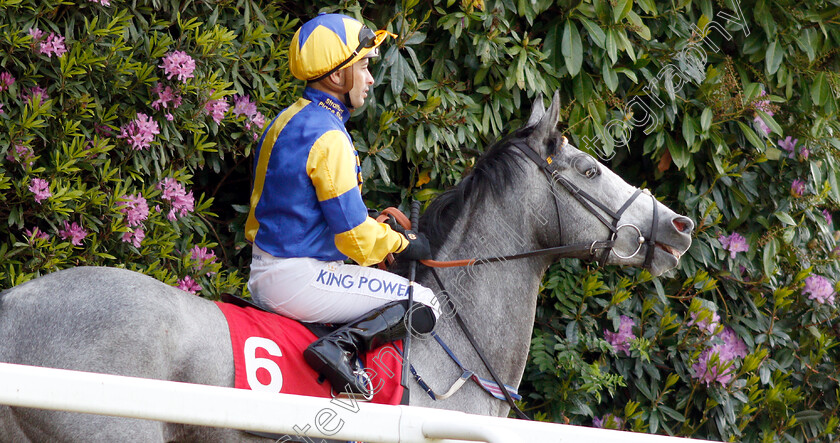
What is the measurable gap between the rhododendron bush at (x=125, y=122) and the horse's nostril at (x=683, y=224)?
79.3 inches

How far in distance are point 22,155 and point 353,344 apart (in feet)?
5.31

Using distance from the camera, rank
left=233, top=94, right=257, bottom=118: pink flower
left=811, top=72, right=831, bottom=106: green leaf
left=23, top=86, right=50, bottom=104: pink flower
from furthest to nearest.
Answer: left=811, top=72, right=831, bottom=106: green leaf, left=233, top=94, right=257, bottom=118: pink flower, left=23, top=86, right=50, bottom=104: pink flower

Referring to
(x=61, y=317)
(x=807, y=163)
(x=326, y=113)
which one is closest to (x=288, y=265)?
(x=326, y=113)

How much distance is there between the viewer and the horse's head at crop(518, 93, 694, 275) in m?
3.00

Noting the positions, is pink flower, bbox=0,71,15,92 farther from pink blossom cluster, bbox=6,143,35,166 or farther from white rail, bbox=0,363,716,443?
white rail, bbox=0,363,716,443

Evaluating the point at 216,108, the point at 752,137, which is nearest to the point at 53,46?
the point at 216,108

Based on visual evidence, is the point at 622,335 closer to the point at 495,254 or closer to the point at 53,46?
the point at 495,254

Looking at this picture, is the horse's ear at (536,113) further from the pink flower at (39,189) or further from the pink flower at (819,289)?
the pink flower at (819,289)

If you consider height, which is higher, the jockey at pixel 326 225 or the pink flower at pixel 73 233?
the jockey at pixel 326 225

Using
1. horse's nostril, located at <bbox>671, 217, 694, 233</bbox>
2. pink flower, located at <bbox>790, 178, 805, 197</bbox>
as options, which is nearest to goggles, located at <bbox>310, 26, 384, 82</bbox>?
horse's nostril, located at <bbox>671, 217, 694, 233</bbox>

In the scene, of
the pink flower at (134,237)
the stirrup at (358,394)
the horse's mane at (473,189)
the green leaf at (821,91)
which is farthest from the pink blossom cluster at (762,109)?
→ the pink flower at (134,237)

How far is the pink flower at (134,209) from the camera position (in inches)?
127

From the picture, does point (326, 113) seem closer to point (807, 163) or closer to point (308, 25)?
point (308, 25)

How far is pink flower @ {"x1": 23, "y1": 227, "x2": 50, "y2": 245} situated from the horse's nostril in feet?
8.56
